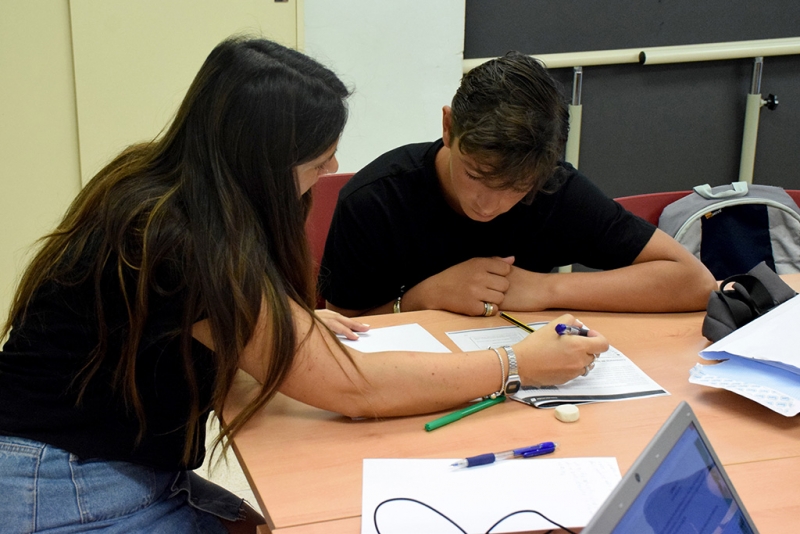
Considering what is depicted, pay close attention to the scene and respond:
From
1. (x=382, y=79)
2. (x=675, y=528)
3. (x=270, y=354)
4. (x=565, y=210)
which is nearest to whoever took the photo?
(x=675, y=528)

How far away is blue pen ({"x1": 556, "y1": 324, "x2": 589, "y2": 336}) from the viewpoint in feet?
4.05

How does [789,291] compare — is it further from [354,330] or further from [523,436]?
[354,330]

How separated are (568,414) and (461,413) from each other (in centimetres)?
16

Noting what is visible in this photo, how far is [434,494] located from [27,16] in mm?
2141

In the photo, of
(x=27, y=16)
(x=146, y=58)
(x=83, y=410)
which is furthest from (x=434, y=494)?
(x=27, y=16)

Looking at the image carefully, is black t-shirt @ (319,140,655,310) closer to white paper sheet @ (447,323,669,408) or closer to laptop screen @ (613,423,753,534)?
white paper sheet @ (447,323,669,408)

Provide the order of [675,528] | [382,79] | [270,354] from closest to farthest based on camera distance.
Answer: [675,528] < [270,354] < [382,79]

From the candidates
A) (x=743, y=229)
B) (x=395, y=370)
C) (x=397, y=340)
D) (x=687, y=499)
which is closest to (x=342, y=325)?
(x=397, y=340)

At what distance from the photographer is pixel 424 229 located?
1663 mm

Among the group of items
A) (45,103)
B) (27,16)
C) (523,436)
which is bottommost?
(523,436)

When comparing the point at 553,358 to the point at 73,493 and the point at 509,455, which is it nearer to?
the point at 509,455

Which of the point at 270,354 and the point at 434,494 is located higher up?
the point at 270,354

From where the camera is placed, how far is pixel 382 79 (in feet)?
9.12

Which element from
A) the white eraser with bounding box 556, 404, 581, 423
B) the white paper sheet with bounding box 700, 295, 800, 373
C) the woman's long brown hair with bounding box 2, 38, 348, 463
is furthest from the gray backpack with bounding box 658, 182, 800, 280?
the woman's long brown hair with bounding box 2, 38, 348, 463
